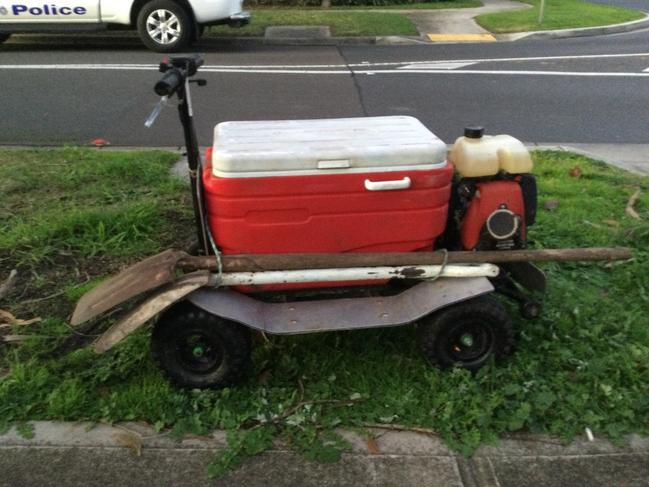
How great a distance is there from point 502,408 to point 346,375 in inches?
26.0

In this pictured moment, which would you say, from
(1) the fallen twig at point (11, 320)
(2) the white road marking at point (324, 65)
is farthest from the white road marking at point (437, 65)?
(1) the fallen twig at point (11, 320)

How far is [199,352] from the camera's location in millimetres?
2873

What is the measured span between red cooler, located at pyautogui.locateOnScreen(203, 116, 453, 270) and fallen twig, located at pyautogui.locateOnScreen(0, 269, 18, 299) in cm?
145

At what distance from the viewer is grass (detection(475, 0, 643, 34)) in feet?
47.8

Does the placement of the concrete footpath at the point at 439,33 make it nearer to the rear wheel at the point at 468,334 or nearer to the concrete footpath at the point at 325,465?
the rear wheel at the point at 468,334

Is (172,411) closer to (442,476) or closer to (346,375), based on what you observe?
(346,375)

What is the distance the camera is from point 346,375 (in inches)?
117

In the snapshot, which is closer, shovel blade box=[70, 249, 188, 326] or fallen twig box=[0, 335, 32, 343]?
shovel blade box=[70, 249, 188, 326]

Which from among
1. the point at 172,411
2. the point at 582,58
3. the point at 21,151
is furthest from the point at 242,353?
the point at 582,58

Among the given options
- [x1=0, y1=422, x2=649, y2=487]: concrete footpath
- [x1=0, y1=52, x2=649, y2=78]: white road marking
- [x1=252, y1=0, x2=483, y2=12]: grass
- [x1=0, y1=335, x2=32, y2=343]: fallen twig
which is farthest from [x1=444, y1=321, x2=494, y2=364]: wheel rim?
[x1=252, y1=0, x2=483, y2=12]: grass

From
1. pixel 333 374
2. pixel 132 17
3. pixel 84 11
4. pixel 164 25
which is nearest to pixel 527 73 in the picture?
pixel 164 25

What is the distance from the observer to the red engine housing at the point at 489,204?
2922mm

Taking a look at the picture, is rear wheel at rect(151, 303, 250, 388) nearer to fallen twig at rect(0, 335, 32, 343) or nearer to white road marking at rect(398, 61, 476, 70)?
fallen twig at rect(0, 335, 32, 343)

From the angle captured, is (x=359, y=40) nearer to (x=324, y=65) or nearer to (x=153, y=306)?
(x=324, y=65)
